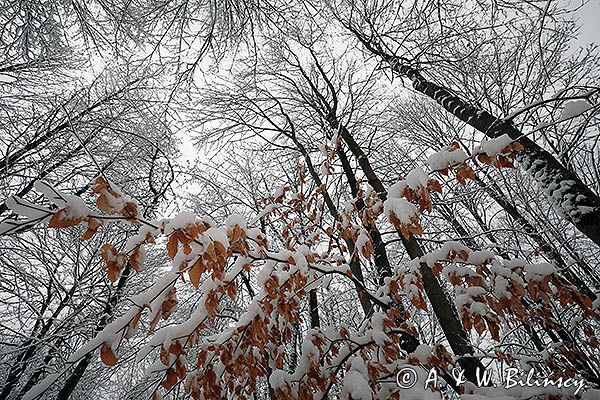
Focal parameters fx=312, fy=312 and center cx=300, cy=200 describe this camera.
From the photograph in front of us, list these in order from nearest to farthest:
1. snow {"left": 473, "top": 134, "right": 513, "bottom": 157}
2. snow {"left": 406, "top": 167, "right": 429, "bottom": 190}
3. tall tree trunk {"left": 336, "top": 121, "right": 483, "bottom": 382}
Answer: snow {"left": 473, "top": 134, "right": 513, "bottom": 157} < snow {"left": 406, "top": 167, "right": 429, "bottom": 190} < tall tree trunk {"left": 336, "top": 121, "right": 483, "bottom": 382}

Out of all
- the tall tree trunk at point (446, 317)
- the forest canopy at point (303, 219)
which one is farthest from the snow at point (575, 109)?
the tall tree trunk at point (446, 317)

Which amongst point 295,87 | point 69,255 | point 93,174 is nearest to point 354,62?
point 295,87

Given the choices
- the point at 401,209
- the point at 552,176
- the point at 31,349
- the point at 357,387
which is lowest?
the point at 357,387

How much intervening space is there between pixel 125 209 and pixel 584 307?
2.32 metres

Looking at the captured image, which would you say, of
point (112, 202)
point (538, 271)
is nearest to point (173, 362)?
point (112, 202)

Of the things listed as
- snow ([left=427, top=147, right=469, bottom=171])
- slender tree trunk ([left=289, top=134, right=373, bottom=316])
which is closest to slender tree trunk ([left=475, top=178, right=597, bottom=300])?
slender tree trunk ([left=289, top=134, right=373, bottom=316])

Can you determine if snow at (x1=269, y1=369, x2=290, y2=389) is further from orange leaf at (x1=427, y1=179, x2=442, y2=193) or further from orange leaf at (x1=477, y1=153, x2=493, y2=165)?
orange leaf at (x1=477, y1=153, x2=493, y2=165)

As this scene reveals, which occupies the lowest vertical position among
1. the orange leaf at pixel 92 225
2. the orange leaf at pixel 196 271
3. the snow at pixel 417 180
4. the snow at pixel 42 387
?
the snow at pixel 42 387

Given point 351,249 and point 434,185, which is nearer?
point 434,185

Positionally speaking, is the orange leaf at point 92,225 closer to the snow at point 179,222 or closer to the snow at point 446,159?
the snow at point 179,222

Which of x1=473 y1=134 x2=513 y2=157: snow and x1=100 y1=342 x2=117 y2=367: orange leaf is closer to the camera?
x1=100 y1=342 x2=117 y2=367: orange leaf

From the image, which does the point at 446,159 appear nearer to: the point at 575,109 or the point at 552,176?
the point at 575,109

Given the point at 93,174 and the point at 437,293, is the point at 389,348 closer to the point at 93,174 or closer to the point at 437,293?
the point at 437,293

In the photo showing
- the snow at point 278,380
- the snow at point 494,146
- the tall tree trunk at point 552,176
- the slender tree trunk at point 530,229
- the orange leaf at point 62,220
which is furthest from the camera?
the slender tree trunk at point 530,229
